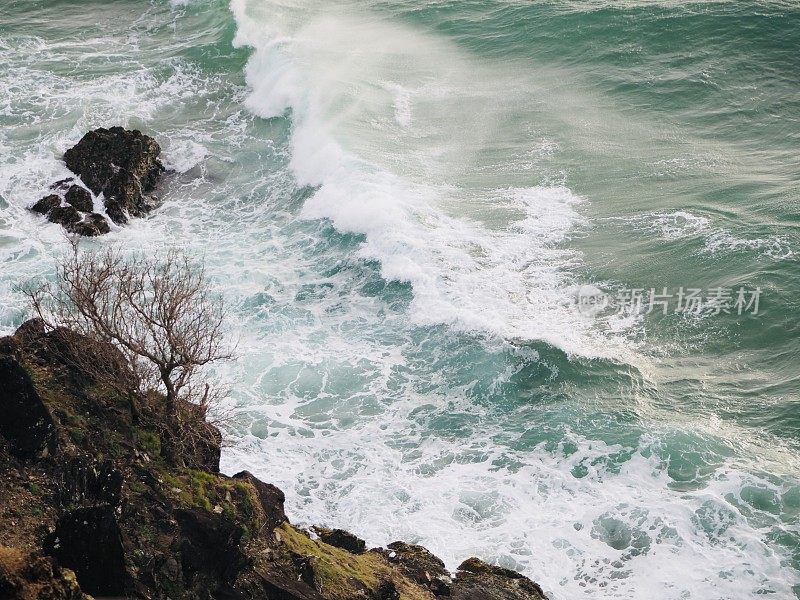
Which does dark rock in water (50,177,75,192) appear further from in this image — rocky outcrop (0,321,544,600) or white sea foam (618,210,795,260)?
white sea foam (618,210,795,260)

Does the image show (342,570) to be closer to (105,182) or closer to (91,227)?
(91,227)

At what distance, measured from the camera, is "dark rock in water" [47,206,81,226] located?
34.4m

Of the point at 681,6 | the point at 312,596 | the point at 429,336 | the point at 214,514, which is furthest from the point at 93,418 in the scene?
the point at 681,6

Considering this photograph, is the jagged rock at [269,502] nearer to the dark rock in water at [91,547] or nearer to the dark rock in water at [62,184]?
the dark rock in water at [91,547]

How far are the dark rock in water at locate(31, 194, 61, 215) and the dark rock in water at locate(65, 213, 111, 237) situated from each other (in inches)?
53.3

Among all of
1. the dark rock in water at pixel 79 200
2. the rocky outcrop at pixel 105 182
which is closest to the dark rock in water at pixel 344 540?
the rocky outcrop at pixel 105 182

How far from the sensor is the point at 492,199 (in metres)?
36.4

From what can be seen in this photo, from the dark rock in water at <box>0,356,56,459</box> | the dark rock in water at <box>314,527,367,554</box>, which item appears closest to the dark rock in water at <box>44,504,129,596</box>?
the dark rock in water at <box>0,356,56,459</box>

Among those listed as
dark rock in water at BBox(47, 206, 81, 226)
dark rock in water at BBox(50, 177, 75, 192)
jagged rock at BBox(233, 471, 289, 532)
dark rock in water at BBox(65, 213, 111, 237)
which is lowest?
jagged rock at BBox(233, 471, 289, 532)

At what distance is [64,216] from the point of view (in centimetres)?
3450

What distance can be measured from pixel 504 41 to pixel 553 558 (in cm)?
3483

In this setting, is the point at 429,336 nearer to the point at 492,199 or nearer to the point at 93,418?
the point at 492,199

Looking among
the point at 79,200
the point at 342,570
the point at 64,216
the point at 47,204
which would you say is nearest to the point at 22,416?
the point at 342,570

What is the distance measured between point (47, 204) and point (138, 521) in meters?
21.2
